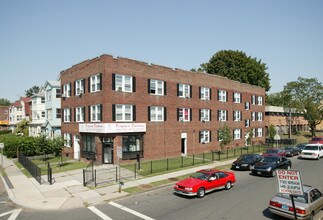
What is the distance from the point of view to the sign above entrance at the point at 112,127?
83.8 ft

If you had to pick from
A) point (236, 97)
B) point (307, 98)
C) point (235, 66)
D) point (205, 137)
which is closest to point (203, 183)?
point (205, 137)

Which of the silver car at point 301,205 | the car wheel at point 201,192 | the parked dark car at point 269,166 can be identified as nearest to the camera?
the silver car at point 301,205

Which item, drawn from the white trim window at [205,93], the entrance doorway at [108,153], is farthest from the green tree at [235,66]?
the entrance doorway at [108,153]

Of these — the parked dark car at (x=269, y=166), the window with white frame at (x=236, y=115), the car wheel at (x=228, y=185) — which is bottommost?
the car wheel at (x=228, y=185)

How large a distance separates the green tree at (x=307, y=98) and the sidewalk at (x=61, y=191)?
50876 millimetres

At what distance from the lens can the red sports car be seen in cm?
1554

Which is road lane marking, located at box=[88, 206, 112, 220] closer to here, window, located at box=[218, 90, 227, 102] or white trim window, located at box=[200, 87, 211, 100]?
white trim window, located at box=[200, 87, 211, 100]

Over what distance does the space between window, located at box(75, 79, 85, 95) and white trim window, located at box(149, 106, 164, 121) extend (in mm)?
8207

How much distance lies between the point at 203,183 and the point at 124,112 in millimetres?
13609

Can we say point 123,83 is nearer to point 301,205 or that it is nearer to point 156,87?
point 156,87

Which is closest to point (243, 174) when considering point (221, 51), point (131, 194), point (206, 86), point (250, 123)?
point (131, 194)

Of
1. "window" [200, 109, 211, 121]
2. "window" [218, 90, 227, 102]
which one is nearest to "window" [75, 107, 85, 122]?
"window" [200, 109, 211, 121]

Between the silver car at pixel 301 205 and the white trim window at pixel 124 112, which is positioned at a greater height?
the white trim window at pixel 124 112

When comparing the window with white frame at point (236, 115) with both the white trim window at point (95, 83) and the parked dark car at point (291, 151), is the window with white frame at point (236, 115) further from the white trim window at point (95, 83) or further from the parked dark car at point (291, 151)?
the white trim window at point (95, 83)
